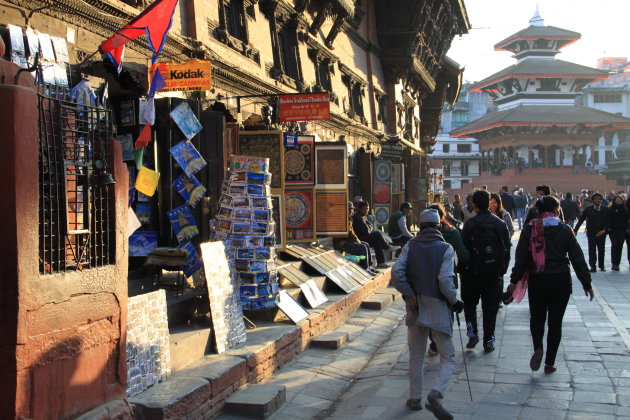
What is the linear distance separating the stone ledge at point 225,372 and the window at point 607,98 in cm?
7775

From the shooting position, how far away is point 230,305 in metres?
6.92

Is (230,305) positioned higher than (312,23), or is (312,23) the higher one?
(312,23)

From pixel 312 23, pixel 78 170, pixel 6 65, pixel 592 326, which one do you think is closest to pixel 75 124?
pixel 78 170

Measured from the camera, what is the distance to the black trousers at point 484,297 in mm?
7332

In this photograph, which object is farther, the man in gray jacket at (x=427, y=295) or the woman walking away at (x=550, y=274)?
the woman walking away at (x=550, y=274)

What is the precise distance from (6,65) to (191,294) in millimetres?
3730

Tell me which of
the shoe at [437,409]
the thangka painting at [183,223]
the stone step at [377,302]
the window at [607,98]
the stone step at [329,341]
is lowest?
the stone step at [377,302]

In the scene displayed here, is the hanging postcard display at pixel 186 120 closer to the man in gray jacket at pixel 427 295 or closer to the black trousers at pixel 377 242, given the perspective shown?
the man in gray jacket at pixel 427 295

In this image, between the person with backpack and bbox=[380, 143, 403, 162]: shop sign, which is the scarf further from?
bbox=[380, 143, 403, 162]: shop sign

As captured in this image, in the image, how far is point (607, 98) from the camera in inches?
3095

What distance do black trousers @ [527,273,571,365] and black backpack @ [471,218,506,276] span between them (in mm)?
733

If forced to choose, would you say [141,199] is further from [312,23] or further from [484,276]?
[312,23]

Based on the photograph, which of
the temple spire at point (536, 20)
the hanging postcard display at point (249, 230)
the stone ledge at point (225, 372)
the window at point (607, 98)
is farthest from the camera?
the window at point (607, 98)

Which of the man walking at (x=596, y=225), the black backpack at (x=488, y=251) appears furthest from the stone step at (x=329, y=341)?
the man walking at (x=596, y=225)
